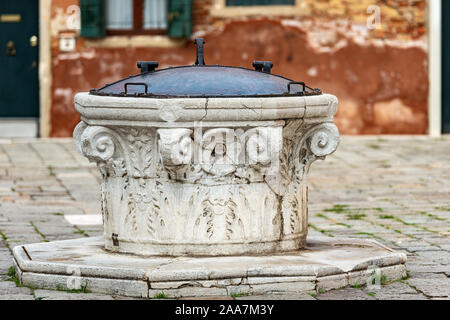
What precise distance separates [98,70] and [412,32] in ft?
14.2

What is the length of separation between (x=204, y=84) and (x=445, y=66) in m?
9.61

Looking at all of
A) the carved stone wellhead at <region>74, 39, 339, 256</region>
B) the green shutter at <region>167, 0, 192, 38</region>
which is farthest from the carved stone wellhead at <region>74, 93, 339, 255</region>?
the green shutter at <region>167, 0, 192, 38</region>

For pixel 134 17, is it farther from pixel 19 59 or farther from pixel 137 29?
pixel 19 59

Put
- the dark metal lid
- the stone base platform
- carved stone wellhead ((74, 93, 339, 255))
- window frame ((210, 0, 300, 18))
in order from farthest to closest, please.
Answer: window frame ((210, 0, 300, 18))
the dark metal lid
carved stone wellhead ((74, 93, 339, 255))
the stone base platform

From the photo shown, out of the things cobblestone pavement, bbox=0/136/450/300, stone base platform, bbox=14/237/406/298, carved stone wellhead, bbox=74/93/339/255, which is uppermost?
carved stone wellhead, bbox=74/93/339/255

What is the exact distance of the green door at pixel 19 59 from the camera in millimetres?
15477

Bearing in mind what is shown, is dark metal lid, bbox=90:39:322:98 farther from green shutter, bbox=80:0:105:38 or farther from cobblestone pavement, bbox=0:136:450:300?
green shutter, bbox=80:0:105:38

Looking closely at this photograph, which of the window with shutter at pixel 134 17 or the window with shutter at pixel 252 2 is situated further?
the window with shutter at pixel 134 17

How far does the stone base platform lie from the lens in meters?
5.86

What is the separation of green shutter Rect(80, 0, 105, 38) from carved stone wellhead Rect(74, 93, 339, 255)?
8.65 meters

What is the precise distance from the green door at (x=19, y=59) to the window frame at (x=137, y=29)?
1122 mm

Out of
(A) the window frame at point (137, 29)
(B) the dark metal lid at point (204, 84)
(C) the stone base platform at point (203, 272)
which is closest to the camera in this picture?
(C) the stone base platform at point (203, 272)

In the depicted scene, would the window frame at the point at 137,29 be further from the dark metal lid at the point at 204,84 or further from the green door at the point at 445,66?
the dark metal lid at the point at 204,84

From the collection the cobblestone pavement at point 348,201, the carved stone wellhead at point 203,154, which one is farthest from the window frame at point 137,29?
the carved stone wellhead at point 203,154
